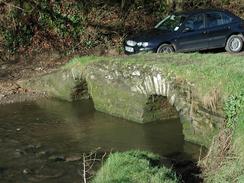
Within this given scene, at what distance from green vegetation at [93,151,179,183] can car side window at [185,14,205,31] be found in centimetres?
1066

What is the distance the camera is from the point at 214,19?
69.1ft

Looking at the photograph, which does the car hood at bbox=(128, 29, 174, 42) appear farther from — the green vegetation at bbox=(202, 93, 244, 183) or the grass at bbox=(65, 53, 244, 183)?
the green vegetation at bbox=(202, 93, 244, 183)

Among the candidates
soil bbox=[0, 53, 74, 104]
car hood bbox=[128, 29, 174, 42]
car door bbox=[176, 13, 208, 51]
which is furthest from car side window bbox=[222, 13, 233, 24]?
soil bbox=[0, 53, 74, 104]

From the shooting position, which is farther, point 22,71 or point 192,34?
point 22,71

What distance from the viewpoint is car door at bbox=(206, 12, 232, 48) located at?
20.9m

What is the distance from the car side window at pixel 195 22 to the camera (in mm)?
20406

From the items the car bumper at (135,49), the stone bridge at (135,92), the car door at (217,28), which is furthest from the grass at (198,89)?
the car door at (217,28)

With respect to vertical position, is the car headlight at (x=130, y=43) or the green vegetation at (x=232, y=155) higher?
the car headlight at (x=130, y=43)

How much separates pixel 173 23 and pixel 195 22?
804mm

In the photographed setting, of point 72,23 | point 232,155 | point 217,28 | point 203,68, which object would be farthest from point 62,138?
point 72,23

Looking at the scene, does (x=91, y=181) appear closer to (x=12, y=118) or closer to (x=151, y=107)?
(x=151, y=107)

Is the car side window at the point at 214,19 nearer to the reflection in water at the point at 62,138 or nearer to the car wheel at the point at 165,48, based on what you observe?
the car wheel at the point at 165,48

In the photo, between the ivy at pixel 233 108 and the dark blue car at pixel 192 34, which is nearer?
the ivy at pixel 233 108

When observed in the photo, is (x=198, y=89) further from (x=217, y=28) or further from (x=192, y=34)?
(x=217, y=28)
